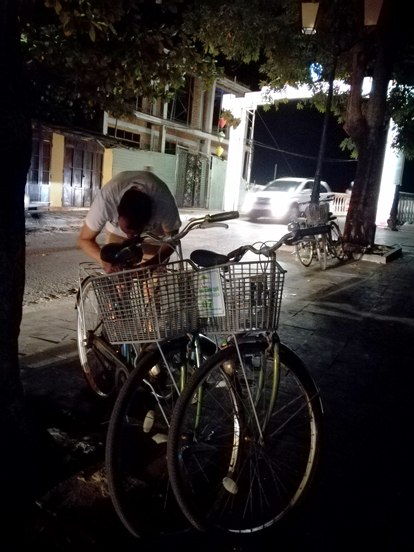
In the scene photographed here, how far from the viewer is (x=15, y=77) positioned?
2135 millimetres

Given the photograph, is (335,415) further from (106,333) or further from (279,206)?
(279,206)

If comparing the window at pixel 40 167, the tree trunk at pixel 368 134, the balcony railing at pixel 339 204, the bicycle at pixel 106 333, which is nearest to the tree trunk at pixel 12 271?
the bicycle at pixel 106 333

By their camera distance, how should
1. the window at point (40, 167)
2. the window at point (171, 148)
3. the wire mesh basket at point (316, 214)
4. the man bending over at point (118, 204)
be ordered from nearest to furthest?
the man bending over at point (118, 204) < the wire mesh basket at point (316, 214) < the window at point (40, 167) < the window at point (171, 148)

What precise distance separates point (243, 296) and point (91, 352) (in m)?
1.71

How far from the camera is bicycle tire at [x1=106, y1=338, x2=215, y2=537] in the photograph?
2047mm

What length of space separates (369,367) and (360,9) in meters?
6.89

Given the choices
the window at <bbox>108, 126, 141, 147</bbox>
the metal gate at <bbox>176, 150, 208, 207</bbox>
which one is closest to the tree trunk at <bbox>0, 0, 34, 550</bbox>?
the window at <bbox>108, 126, 141, 147</bbox>

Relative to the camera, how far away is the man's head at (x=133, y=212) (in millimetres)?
2717

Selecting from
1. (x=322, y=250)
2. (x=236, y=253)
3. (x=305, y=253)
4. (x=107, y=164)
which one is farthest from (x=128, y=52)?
(x=107, y=164)

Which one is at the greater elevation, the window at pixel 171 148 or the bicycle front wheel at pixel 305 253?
the window at pixel 171 148

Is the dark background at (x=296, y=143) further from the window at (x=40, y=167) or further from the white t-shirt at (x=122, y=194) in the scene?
the white t-shirt at (x=122, y=194)

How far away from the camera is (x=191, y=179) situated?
24531mm

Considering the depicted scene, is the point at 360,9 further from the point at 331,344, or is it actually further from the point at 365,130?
the point at 331,344

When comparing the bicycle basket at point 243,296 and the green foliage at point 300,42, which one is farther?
the green foliage at point 300,42
